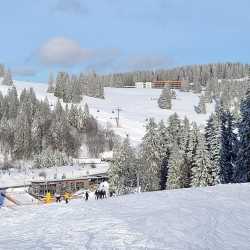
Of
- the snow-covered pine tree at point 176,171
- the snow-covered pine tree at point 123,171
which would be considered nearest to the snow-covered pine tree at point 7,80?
the snow-covered pine tree at point 123,171

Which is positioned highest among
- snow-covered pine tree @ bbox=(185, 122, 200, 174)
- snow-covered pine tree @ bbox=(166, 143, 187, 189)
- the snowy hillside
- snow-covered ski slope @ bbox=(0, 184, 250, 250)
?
snow-covered ski slope @ bbox=(0, 184, 250, 250)

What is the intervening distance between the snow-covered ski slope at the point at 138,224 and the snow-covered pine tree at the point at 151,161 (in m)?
28.1

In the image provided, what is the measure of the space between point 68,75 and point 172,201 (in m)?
154

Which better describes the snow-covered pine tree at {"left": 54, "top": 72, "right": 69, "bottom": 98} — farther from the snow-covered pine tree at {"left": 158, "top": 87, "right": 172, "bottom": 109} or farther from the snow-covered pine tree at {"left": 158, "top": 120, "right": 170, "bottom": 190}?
the snow-covered pine tree at {"left": 158, "top": 120, "right": 170, "bottom": 190}

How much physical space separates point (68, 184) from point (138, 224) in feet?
219

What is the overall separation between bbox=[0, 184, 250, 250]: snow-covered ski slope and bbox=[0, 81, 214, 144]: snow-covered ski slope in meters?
89.9

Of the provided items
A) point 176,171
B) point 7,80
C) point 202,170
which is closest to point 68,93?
point 7,80

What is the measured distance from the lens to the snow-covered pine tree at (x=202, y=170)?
177 ft

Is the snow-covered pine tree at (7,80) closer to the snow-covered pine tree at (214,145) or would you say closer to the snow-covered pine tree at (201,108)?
the snow-covered pine tree at (201,108)

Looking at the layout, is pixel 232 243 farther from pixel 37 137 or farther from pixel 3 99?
pixel 3 99

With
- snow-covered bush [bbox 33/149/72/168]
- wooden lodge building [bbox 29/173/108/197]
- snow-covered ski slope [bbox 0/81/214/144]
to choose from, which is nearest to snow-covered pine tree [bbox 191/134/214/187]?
wooden lodge building [bbox 29/173/108/197]

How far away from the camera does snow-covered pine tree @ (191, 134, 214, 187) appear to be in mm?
53969

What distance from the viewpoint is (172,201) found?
101 ft

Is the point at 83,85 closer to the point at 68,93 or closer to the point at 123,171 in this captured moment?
the point at 68,93
